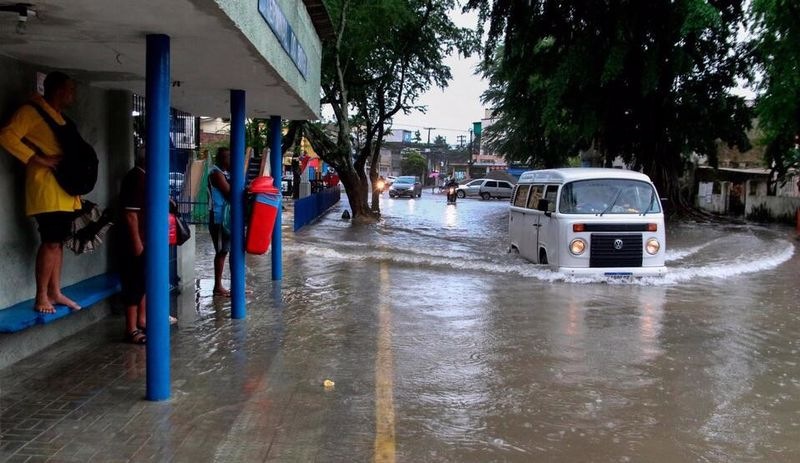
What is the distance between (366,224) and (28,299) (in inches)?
669

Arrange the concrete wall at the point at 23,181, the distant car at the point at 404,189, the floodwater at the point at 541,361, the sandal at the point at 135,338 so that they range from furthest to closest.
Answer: the distant car at the point at 404,189 → the sandal at the point at 135,338 → the concrete wall at the point at 23,181 → the floodwater at the point at 541,361

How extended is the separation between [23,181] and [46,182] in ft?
1.79

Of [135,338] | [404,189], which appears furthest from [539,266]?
[404,189]

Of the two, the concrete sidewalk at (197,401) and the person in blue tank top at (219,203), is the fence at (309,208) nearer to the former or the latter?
the person in blue tank top at (219,203)

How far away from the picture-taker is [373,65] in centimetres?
2495

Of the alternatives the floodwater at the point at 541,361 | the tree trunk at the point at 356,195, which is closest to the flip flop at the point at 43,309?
the floodwater at the point at 541,361

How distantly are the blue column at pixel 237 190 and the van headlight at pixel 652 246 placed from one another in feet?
21.4

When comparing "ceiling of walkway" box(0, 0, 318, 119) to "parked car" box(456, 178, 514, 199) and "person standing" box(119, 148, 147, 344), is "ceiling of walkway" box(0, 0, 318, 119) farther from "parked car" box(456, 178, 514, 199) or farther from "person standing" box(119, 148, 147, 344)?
"parked car" box(456, 178, 514, 199)

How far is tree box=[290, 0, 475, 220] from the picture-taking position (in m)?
21.9

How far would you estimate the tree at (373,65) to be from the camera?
21938 mm

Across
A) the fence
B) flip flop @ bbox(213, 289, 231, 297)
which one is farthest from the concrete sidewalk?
the fence

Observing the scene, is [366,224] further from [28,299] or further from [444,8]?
[28,299]

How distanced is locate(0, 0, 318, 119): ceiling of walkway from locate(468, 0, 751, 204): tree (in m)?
15.2

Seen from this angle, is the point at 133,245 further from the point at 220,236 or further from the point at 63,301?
the point at 220,236
